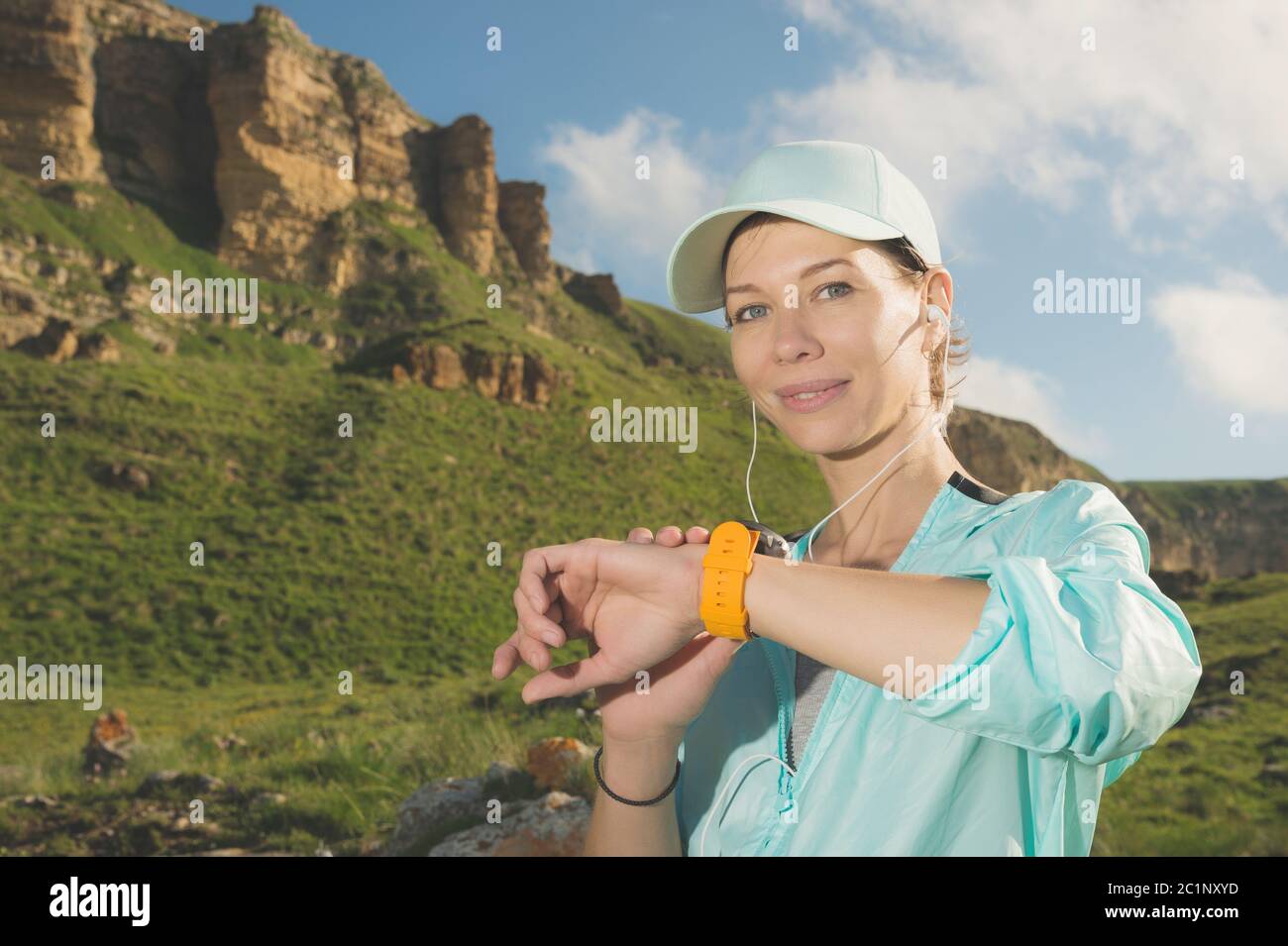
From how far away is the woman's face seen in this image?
1.76m

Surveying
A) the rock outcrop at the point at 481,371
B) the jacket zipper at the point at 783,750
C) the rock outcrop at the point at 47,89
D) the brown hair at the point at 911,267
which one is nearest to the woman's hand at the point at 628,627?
the jacket zipper at the point at 783,750

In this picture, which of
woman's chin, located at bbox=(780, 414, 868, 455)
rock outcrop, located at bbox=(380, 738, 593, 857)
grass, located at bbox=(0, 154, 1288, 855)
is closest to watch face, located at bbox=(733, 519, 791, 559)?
woman's chin, located at bbox=(780, 414, 868, 455)

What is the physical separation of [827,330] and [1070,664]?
32.4 inches

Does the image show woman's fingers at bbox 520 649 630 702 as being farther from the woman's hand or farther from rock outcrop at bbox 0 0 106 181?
rock outcrop at bbox 0 0 106 181

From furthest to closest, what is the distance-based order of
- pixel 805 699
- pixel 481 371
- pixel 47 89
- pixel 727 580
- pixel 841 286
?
pixel 47 89
pixel 481 371
pixel 805 699
pixel 841 286
pixel 727 580

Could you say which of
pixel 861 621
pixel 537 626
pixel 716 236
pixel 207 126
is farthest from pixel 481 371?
pixel 861 621

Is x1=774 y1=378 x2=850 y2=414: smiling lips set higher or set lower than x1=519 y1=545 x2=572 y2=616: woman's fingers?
higher

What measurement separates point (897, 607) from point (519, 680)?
15.6 m

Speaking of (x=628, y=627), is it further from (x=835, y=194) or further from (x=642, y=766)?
(x=835, y=194)

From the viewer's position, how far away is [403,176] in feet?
282

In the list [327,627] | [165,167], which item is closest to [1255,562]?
[327,627]

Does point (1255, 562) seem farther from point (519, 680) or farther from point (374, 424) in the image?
point (519, 680)

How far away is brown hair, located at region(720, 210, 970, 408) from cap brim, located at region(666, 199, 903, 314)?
16 mm

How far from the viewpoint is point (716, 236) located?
1.95 metres
